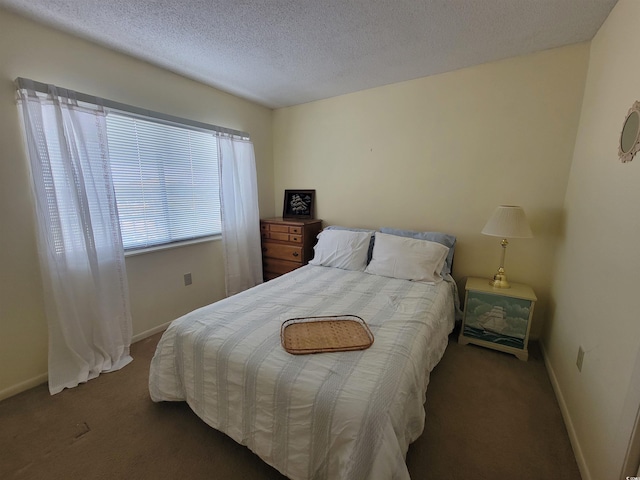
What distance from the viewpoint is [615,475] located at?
1.02 m

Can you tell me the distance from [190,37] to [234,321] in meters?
1.93

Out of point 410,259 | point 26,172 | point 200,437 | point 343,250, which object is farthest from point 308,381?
point 26,172

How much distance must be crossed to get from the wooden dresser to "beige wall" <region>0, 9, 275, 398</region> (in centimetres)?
105

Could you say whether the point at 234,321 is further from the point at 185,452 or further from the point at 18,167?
the point at 18,167

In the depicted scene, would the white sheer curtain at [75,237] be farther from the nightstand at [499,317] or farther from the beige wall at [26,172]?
the nightstand at [499,317]

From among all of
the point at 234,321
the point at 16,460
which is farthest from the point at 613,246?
the point at 16,460

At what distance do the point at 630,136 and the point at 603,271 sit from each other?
0.66 metres

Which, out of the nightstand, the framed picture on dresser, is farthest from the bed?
the framed picture on dresser

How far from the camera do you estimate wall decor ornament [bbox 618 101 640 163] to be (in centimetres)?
119

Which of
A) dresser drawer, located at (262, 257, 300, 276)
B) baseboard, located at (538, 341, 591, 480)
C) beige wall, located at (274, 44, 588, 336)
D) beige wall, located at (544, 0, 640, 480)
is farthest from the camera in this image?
dresser drawer, located at (262, 257, 300, 276)

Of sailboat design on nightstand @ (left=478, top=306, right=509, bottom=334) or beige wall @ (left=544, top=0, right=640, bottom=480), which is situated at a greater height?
beige wall @ (left=544, top=0, right=640, bottom=480)

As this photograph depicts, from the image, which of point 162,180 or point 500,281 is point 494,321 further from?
point 162,180

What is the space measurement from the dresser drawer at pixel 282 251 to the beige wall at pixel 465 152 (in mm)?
638

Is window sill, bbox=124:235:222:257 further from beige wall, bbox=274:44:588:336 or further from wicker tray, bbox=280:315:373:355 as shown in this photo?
wicker tray, bbox=280:315:373:355
